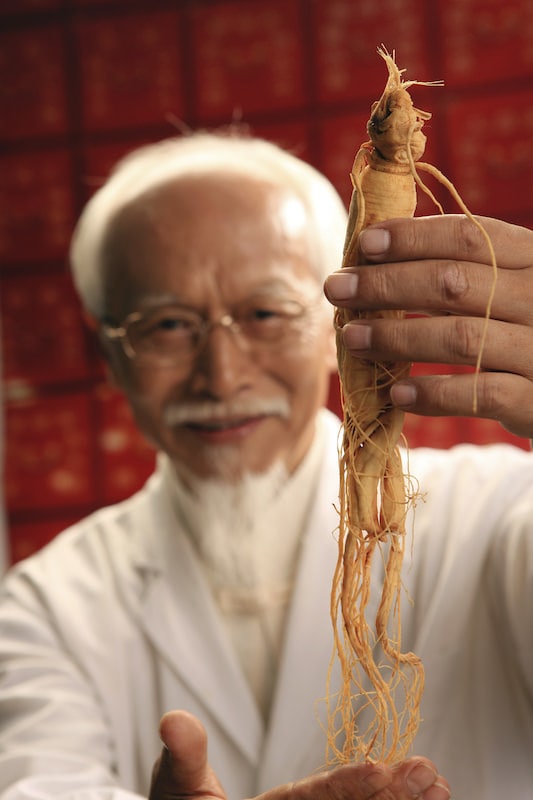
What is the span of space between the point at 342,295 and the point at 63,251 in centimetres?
221

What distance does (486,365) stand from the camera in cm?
81

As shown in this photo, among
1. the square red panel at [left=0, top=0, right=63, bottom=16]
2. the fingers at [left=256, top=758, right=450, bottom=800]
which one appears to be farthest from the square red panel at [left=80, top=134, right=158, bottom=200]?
the fingers at [left=256, top=758, right=450, bottom=800]

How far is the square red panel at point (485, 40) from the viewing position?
2.61 m

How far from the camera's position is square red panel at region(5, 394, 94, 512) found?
284 centimetres

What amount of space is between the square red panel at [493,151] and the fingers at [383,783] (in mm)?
2088

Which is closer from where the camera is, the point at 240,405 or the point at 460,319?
the point at 460,319

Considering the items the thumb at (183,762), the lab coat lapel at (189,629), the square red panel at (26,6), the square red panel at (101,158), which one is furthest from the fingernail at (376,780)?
the square red panel at (26,6)

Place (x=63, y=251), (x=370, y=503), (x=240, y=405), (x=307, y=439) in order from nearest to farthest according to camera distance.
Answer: (x=370, y=503), (x=240, y=405), (x=307, y=439), (x=63, y=251)

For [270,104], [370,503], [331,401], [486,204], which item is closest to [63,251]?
[270,104]

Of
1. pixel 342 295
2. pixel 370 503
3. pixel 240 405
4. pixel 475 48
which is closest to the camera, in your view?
pixel 342 295

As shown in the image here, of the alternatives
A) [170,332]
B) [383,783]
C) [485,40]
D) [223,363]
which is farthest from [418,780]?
[485,40]

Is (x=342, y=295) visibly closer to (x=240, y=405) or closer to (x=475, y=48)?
(x=240, y=405)

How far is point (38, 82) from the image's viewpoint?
282cm

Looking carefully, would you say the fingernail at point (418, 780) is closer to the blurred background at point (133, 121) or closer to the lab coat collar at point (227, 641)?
the lab coat collar at point (227, 641)
